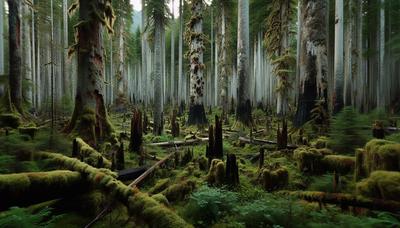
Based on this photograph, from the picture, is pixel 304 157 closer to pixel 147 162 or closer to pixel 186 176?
pixel 186 176

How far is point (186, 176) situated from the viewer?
229 inches

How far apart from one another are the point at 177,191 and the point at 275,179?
157cm

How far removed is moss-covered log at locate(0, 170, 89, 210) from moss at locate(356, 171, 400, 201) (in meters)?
3.52

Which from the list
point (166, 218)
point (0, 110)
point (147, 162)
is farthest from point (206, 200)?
point (0, 110)

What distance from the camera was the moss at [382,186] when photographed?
354cm

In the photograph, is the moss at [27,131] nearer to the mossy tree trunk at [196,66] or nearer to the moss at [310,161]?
the moss at [310,161]

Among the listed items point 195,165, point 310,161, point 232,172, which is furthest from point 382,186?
point 195,165

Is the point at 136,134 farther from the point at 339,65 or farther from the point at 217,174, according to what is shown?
the point at 339,65

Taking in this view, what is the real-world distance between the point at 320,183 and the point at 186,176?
2.35m

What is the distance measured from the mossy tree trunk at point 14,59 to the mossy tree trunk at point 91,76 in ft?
12.7

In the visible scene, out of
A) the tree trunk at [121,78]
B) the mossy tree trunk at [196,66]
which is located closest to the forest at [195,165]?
the mossy tree trunk at [196,66]

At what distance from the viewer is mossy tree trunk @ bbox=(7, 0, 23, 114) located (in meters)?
10.7

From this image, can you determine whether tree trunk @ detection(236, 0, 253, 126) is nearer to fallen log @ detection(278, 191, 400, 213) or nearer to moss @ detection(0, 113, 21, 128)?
moss @ detection(0, 113, 21, 128)

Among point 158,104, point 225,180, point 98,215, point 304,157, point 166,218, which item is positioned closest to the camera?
point 166,218
